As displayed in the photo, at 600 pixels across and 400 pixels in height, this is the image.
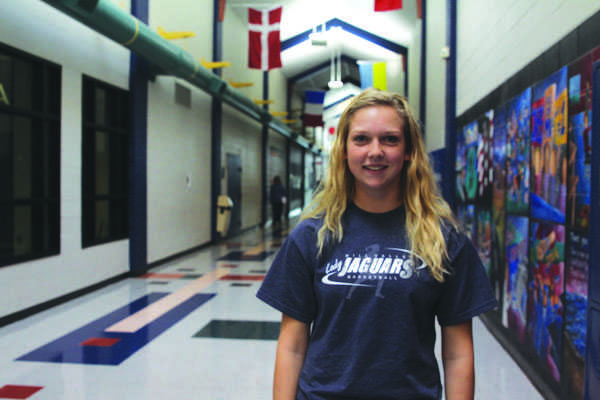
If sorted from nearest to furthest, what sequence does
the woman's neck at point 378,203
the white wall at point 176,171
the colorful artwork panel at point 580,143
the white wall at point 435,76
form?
the woman's neck at point 378,203 < the colorful artwork panel at point 580,143 < the white wall at point 176,171 < the white wall at point 435,76

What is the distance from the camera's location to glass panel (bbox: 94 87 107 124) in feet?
18.9

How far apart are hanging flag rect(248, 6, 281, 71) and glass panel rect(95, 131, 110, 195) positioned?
10.6 feet

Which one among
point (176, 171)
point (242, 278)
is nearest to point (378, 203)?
point (242, 278)

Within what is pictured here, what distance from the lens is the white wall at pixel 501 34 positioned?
2.74 metres

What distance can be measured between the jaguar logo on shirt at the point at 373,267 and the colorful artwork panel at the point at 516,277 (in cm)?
245

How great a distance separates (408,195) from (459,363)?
397 millimetres

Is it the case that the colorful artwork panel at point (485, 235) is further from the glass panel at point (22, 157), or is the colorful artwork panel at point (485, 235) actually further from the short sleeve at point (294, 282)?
the glass panel at point (22, 157)

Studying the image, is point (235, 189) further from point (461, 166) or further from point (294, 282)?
point (294, 282)

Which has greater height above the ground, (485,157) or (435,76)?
(435,76)

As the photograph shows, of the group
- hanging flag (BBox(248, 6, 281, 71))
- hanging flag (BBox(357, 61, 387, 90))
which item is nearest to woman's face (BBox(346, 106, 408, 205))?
hanging flag (BBox(248, 6, 281, 71))

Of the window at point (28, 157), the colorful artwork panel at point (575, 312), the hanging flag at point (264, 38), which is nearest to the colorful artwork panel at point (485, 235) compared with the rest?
the colorful artwork panel at point (575, 312)

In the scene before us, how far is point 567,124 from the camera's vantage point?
2521 mm

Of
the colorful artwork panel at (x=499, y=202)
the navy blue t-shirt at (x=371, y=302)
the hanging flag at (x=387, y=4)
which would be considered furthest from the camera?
the hanging flag at (x=387, y=4)

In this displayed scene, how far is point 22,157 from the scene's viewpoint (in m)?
4.61
